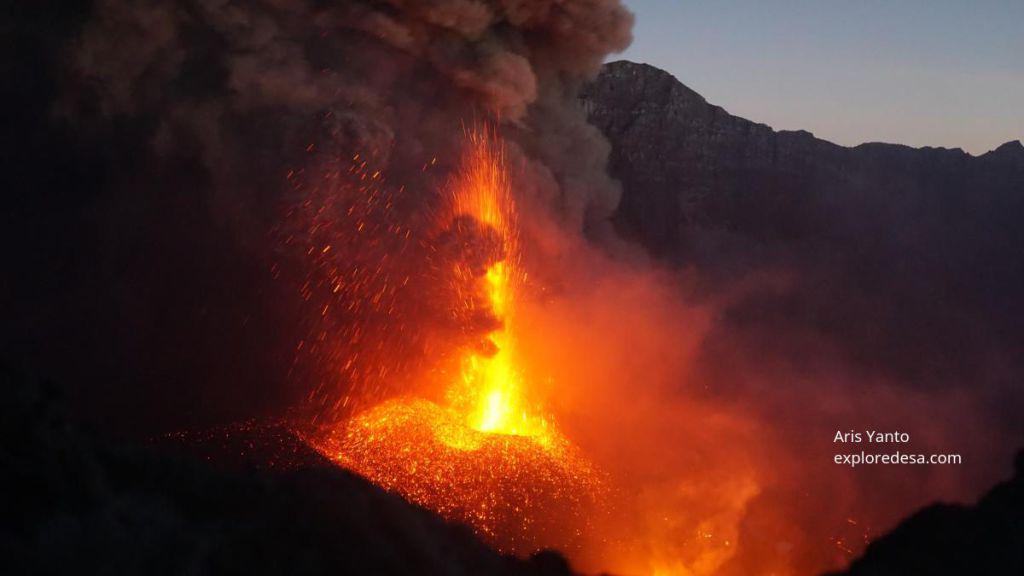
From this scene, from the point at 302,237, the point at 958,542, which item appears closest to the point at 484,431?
the point at 302,237

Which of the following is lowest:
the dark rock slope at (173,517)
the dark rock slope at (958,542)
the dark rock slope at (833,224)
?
the dark rock slope at (173,517)

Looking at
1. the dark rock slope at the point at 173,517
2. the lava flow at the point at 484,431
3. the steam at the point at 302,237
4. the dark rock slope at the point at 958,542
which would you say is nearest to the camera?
the dark rock slope at the point at 173,517

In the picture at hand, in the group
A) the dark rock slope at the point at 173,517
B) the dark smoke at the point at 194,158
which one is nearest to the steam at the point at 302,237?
the dark smoke at the point at 194,158

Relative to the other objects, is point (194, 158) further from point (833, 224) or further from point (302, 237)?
point (833, 224)

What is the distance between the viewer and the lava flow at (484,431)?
11219mm

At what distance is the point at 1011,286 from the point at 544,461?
1672 cm

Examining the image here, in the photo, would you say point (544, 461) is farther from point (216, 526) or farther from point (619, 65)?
point (619, 65)

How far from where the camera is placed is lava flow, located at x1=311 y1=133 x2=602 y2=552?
11219mm

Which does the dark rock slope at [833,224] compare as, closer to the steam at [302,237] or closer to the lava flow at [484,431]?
the steam at [302,237]

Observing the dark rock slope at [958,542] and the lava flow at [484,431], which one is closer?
the dark rock slope at [958,542]

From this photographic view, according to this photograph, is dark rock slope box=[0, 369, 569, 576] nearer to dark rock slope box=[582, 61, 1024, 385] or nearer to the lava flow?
the lava flow

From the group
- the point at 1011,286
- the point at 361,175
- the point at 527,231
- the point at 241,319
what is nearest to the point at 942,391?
the point at 1011,286

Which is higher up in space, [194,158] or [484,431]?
[194,158]

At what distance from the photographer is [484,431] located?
13.6 meters
